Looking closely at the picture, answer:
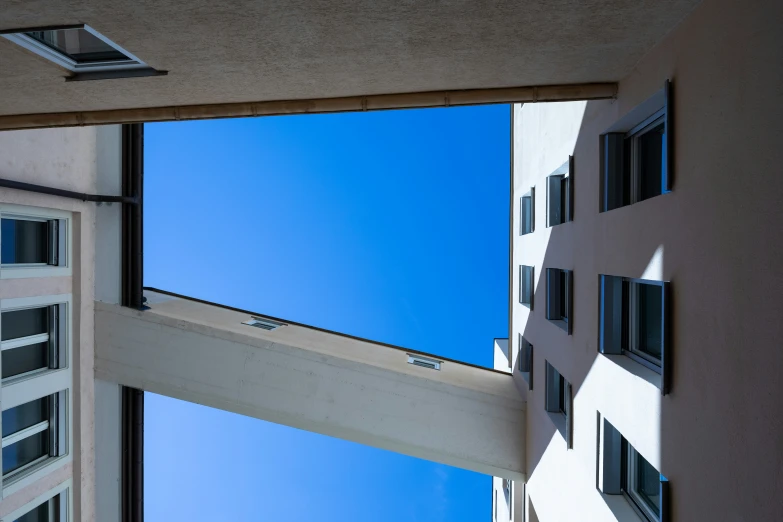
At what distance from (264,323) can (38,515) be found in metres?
5.34

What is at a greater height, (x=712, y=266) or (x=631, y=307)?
(x=712, y=266)

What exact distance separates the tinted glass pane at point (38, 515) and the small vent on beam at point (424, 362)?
754 centimetres

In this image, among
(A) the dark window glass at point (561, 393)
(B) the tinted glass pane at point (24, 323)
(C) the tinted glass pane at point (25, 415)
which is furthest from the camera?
(A) the dark window glass at point (561, 393)

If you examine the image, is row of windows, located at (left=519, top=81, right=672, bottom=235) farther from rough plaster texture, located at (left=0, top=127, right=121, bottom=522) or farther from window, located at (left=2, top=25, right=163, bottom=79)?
rough plaster texture, located at (left=0, top=127, right=121, bottom=522)

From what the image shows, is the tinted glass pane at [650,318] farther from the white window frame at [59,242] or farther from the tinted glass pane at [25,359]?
the tinted glass pane at [25,359]

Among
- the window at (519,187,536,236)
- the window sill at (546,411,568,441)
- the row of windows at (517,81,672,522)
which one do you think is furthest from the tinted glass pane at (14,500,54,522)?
the window at (519,187,536,236)

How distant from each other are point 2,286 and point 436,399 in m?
7.90

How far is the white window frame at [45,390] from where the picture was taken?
7871 millimetres

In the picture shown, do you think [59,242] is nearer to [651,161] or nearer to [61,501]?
[61,501]

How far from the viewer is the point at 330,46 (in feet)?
13.3

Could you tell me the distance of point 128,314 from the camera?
961cm

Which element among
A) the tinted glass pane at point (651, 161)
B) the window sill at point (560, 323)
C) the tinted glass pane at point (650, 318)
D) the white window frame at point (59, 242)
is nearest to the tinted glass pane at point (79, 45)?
the white window frame at point (59, 242)

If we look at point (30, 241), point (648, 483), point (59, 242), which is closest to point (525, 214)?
point (648, 483)

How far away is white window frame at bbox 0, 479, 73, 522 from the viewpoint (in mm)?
8172
